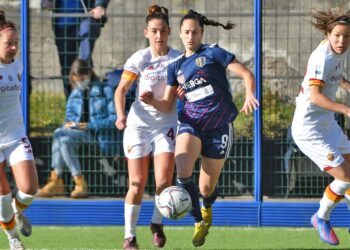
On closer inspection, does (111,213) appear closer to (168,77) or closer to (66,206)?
(66,206)

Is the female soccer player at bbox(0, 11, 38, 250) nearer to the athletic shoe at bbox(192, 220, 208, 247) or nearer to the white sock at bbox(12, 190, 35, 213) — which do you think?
the white sock at bbox(12, 190, 35, 213)

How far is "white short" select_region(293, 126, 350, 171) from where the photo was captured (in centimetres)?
1046

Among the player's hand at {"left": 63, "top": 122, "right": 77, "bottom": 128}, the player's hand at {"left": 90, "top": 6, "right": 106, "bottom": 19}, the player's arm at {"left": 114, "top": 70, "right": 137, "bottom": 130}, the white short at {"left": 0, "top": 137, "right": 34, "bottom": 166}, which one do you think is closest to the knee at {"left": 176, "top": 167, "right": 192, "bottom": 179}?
the player's arm at {"left": 114, "top": 70, "right": 137, "bottom": 130}

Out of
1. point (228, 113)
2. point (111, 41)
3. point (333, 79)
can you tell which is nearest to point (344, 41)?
point (333, 79)

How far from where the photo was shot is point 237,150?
12664mm

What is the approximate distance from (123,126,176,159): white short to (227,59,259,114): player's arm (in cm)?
94

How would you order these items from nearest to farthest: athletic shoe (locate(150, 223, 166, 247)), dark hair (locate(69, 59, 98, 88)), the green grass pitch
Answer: athletic shoe (locate(150, 223, 166, 247)), the green grass pitch, dark hair (locate(69, 59, 98, 88))

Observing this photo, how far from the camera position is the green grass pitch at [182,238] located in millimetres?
11000

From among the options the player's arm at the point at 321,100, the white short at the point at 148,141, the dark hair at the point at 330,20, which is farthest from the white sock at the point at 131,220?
the dark hair at the point at 330,20

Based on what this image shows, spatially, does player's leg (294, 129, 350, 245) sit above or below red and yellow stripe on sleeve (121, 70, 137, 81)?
below

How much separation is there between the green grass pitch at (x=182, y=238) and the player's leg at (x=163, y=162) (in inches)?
10.3

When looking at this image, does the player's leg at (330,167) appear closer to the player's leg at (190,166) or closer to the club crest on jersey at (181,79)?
the player's leg at (190,166)

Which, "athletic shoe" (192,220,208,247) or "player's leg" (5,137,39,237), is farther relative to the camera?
"athletic shoe" (192,220,208,247)

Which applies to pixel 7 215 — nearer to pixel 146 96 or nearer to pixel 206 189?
pixel 146 96
